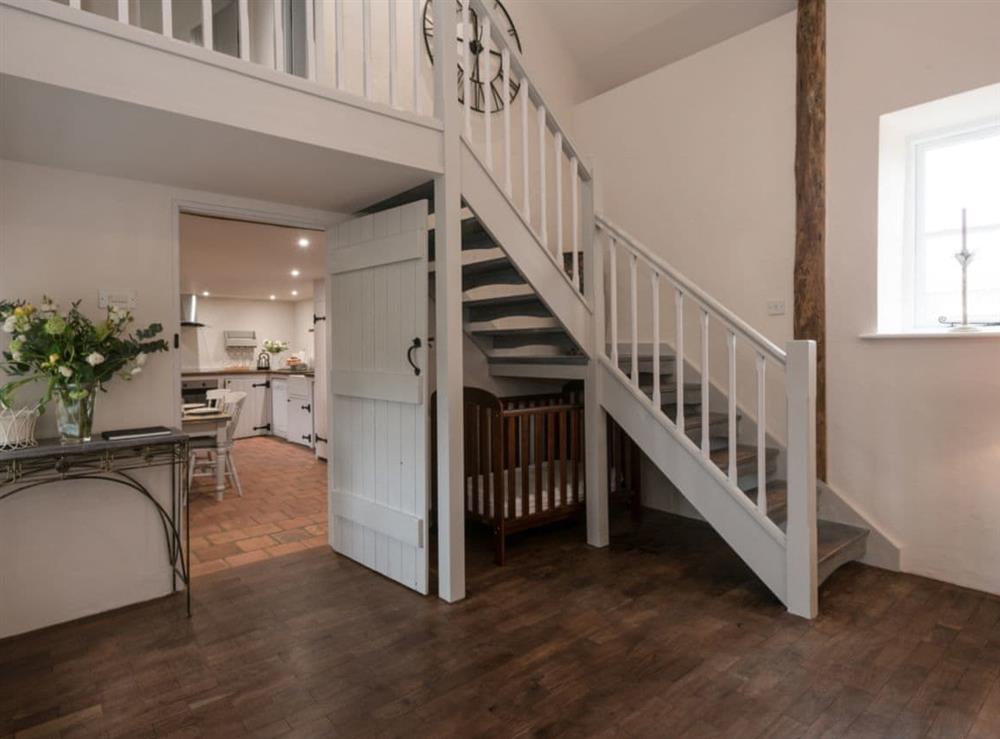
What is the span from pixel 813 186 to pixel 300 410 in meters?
6.13

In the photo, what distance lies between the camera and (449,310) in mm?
2758

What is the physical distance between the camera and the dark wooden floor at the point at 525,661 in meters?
1.89

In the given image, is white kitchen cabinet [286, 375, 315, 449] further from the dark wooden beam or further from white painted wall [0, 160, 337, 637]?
the dark wooden beam

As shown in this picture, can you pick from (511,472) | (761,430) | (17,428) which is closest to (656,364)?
(761,430)

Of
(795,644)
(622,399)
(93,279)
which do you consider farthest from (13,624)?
(795,644)

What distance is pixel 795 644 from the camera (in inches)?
92.8

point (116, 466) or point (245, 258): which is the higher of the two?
point (245, 258)

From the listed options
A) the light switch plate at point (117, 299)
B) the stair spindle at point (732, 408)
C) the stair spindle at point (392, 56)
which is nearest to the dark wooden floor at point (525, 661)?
the stair spindle at point (732, 408)

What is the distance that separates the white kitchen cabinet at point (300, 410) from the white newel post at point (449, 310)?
4.70 meters

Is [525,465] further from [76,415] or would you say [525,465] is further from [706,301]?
[76,415]

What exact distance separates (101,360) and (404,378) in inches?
51.1

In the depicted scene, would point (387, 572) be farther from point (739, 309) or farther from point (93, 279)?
point (739, 309)

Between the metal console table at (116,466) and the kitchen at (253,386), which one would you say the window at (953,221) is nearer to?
the kitchen at (253,386)

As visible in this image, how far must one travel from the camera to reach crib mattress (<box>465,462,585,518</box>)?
134 inches
